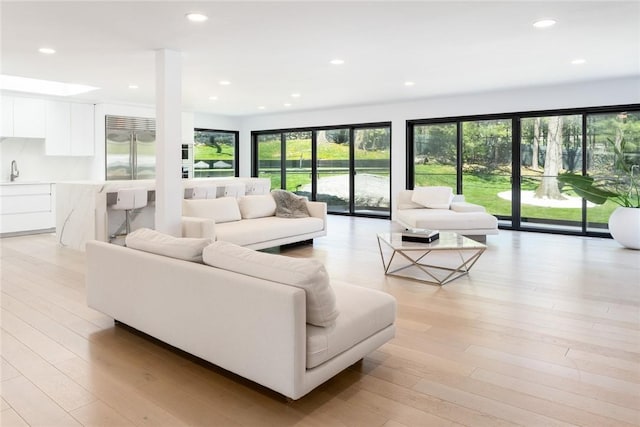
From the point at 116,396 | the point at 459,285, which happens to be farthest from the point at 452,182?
the point at 116,396

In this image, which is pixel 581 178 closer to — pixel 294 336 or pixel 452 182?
pixel 452 182

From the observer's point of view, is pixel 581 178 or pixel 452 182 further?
pixel 452 182

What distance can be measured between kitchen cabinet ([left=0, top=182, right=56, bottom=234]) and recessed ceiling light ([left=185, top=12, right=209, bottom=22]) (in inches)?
210

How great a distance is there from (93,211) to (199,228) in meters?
2.07

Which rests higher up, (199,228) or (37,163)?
(37,163)

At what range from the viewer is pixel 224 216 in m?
6.14

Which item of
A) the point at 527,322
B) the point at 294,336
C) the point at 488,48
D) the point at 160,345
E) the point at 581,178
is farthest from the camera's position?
the point at 581,178

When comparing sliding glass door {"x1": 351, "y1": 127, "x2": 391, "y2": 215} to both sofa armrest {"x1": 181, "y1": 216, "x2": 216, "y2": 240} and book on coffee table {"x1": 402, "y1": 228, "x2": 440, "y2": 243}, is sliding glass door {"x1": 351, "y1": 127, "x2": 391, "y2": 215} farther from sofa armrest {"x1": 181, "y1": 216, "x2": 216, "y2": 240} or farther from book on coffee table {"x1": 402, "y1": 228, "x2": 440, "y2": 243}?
sofa armrest {"x1": 181, "y1": 216, "x2": 216, "y2": 240}

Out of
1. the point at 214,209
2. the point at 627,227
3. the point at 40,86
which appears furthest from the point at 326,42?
the point at 40,86

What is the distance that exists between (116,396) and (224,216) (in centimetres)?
391

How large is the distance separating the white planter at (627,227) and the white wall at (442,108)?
1778 millimetres

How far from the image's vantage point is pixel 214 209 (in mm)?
6012

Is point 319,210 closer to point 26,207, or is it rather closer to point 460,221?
point 460,221

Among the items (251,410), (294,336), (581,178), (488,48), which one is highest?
(488,48)
